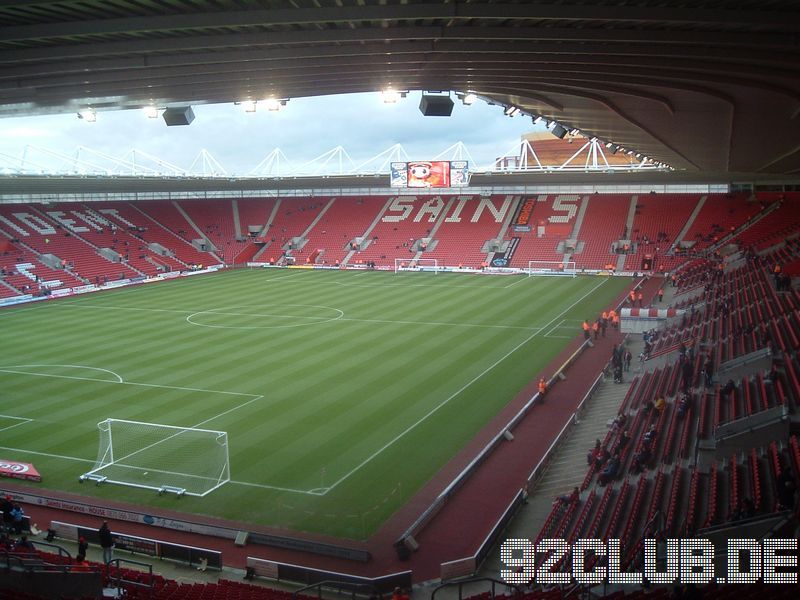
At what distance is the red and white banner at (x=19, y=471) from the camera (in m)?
16.9

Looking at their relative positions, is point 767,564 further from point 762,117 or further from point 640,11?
point 762,117

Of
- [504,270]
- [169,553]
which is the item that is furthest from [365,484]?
[504,270]

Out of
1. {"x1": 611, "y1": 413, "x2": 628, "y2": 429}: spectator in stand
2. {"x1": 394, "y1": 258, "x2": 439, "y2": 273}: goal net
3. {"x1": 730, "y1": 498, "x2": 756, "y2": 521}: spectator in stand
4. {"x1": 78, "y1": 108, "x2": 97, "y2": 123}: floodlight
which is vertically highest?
{"x1": 394, "y1": 258, "x2": 439, "y2": 273}: goal net

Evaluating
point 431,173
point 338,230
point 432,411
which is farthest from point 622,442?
point 338,230

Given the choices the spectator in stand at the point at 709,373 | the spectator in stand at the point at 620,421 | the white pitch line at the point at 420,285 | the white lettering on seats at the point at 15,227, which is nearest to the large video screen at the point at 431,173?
the white pitch line at the point at 420,285

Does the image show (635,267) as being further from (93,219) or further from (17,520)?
(17,520)

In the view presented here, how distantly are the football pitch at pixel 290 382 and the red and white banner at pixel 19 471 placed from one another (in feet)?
1.10

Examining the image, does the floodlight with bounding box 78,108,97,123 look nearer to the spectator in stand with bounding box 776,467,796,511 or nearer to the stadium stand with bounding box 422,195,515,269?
the spectator in stand with bounding box 776,467,796,511

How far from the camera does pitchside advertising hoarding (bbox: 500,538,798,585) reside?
8.91m

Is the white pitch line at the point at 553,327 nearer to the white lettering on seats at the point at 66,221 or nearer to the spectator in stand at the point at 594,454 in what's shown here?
the spectator in stand at the point at 594,454

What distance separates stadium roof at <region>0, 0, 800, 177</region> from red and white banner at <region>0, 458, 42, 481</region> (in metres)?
8.83

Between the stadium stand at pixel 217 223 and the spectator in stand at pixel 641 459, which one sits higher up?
the stadium stand at pixel 217 223

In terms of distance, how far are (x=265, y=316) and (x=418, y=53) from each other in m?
27.9

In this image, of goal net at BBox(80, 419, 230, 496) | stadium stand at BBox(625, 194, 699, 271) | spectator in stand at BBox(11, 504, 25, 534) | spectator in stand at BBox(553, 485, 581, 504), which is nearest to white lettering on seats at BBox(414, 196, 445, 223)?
stadium stand at BBox(625, 194, 699, 271)
